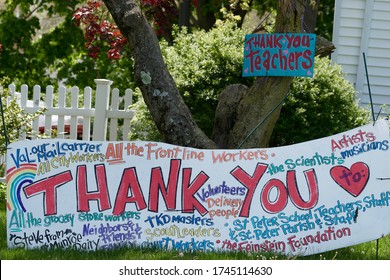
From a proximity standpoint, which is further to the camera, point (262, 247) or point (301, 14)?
point (301, 14)

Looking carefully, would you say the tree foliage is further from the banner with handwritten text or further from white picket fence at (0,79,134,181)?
the banner with handwritten text

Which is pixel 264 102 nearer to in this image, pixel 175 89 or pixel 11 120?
pixel 175 89

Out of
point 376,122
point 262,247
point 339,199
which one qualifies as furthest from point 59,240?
point 376,122

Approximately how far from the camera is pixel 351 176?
5.89 m

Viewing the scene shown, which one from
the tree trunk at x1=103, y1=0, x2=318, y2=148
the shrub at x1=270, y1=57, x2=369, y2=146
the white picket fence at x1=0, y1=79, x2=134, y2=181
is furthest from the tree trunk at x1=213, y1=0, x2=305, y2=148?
the white picket fence at x1=0, y1=79, x2=134, y2=181

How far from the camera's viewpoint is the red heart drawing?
5883mm

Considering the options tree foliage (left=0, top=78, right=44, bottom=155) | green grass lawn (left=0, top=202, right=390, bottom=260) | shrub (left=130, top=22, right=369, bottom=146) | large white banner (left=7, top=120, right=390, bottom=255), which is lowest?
green grass lawn (left=0, top=202, right=390, bottom=260)

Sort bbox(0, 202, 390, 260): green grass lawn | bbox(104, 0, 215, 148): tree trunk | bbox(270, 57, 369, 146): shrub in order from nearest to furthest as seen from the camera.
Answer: bbox(0, 202, 390, 260): green grass lawn < bbox(104, 0, 215, 148): tree trunk < bbox(270, 57, 369, 146): shrub

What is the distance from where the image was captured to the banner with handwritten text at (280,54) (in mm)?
6539

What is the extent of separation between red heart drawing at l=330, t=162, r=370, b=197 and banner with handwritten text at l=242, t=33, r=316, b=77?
101 centimetres

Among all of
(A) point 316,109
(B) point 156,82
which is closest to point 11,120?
(B) point 156,82

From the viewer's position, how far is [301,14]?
6941 millimetres

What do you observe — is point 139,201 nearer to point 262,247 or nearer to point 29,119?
point 262,247

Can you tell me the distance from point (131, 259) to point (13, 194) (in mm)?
1045
